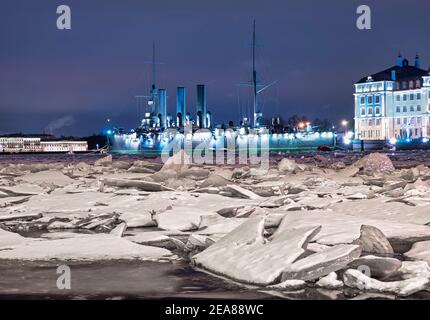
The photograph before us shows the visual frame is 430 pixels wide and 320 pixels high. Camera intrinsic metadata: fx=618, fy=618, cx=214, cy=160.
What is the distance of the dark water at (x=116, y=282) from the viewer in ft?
19.4

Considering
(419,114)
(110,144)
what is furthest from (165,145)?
(419,114)

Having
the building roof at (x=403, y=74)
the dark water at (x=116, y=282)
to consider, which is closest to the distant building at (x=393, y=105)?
the building roof at (x=403, y=74)

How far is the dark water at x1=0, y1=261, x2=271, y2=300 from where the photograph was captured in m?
5.90

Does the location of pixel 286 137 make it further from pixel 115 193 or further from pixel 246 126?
pixel 115 193

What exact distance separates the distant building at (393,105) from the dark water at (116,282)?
141 m

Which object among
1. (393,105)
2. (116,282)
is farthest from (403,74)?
(116,282)

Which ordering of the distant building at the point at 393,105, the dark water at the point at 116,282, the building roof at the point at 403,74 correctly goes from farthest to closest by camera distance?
the building roof at the point at 403,74
the distant building at the point at 393,105
the dark water at the point at 116,282

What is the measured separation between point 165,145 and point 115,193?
5220 inches

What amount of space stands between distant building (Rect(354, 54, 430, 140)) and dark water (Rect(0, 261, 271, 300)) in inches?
5542

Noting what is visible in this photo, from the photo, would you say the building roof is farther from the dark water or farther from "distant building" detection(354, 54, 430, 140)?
the dark water

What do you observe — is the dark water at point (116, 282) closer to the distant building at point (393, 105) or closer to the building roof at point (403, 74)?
the distant building at point (393, 105)

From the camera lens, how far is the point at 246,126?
521 ft

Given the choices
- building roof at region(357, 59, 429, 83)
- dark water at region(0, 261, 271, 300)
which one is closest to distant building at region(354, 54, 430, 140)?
building roof at region(357, 59, 429, 83)

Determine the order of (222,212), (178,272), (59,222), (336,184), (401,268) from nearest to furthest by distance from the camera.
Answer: (401,268), (178,272), (59,222), (222,212), (336,184)
